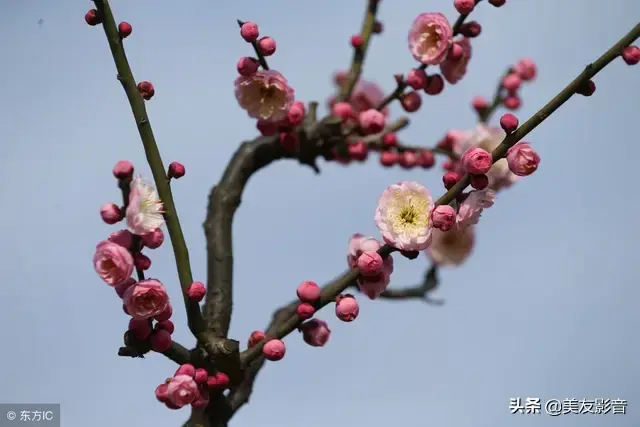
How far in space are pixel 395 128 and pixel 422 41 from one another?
745 mm

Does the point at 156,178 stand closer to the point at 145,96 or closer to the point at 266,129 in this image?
the point at 145,96

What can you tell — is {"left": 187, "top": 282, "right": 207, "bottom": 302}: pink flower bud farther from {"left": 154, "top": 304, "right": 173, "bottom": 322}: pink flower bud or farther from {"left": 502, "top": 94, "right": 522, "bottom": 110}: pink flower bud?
{"left": 502, "top": 94, "right": 522, "bottom": 110}: pink flower bud

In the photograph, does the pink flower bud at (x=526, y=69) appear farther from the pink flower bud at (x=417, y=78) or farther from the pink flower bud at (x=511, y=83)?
the pink flower bud at (x=417, y=78)

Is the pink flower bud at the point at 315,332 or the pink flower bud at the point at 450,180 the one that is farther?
the pink flower bud at the point at 315,332

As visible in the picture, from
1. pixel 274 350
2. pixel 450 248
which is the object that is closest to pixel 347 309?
pixel 274 350

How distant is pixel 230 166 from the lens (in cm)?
335

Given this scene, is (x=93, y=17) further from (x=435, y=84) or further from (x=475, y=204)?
(x=435, y=84)

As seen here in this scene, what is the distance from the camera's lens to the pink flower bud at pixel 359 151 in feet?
13.8

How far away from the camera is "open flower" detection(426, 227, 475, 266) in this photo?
14.1ft

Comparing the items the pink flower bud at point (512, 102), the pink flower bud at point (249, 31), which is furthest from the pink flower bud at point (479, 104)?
the pink flower bud at point (249, 31)

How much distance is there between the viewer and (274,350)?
243 centimetres

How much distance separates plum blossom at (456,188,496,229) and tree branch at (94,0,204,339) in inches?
30.0

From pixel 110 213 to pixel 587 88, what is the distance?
1271mm

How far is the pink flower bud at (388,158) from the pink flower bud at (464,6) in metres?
1.46
